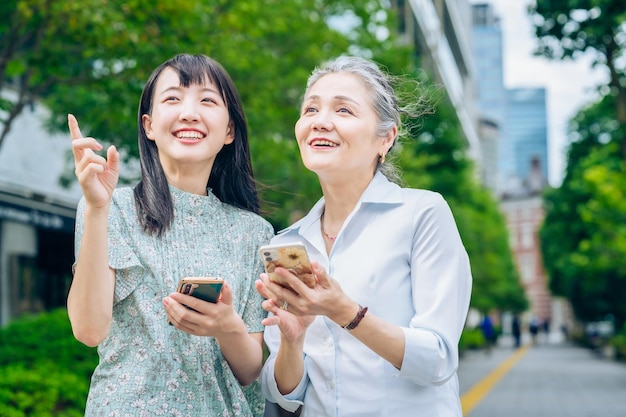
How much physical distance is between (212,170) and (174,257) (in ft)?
1.41

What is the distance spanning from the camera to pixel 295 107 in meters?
17.3

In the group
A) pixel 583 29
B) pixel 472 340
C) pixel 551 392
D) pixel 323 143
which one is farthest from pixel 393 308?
pixel 472 340

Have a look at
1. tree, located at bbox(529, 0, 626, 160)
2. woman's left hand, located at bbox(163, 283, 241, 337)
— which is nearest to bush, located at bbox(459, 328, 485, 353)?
tree, located at bbox(529, 0, 626, 160)

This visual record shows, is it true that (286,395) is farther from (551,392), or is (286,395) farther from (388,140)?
(551,392)

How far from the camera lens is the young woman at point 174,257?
2299 mm

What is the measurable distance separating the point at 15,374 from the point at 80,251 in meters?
4.58

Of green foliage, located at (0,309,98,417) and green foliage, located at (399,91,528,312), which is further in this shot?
green foliage, located at (399,91,528,312)

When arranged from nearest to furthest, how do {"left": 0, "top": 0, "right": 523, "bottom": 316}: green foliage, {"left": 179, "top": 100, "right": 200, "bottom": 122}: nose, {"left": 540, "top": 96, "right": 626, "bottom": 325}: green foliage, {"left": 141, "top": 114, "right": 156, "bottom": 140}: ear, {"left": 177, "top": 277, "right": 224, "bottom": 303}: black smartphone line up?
{"left": 177, "top": 277, "right": 224, "bottom": 303}: black smartphone < {"left": 179, "top": 100, "right": 200, "bottom": 122}: nose < {"left": 141, "top": 114, "right": 156, "bottom": 140}: ear < {"left": 0, "top": 0, "right": 523, "bottom": 316}: green foliage < {"left": 540, "top": 96, "right": 626, "bottom": 325}: green foliage

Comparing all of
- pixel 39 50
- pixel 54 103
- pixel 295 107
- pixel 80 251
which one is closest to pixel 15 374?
pixel 39 50

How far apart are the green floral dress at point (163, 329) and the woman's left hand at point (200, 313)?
0.19 m

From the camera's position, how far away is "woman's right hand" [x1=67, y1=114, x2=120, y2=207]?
2170 millimetres

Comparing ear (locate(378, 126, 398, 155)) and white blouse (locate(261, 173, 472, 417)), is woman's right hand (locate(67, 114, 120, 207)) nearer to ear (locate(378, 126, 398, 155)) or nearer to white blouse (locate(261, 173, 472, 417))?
white blouse (locate(261, 173, 472, 417))

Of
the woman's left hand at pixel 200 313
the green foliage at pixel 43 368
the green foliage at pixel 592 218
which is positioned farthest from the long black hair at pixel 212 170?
the green foliage at pixel 592 218

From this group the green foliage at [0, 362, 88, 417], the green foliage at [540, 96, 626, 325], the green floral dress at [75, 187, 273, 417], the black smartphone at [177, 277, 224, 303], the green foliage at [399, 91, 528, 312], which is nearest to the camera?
the black smartphone at [177, 277, 224, 303]
